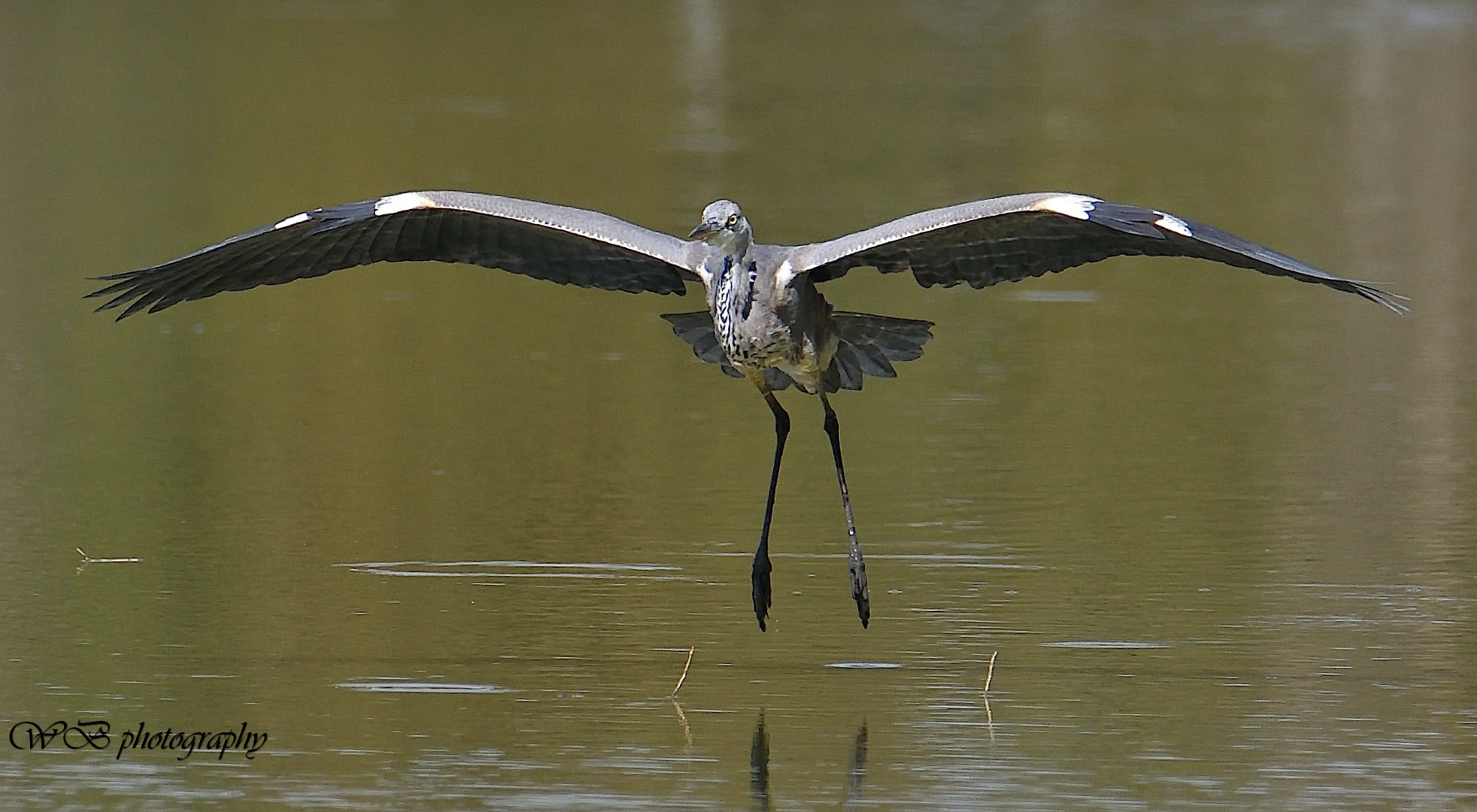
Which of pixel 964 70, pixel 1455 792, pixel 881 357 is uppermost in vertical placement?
pixel 964 70

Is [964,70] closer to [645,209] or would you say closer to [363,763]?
[645,209]

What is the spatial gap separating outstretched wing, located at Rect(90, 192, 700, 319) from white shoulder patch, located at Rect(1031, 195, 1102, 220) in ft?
4.35

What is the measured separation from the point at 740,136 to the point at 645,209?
559cm

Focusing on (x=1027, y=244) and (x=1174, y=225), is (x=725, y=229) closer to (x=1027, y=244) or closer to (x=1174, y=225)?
(x=1027, y=244)

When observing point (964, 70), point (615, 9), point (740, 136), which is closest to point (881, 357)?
point (740, 136)

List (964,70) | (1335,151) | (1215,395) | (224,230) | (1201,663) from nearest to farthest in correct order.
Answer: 1. (1201,663)
2. (1215,395)
3. (224,230)
4. (1335,151)
5. (964,70)

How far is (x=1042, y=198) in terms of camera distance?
9.01 meters

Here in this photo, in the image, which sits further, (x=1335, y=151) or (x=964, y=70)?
(x=964, y=70)
